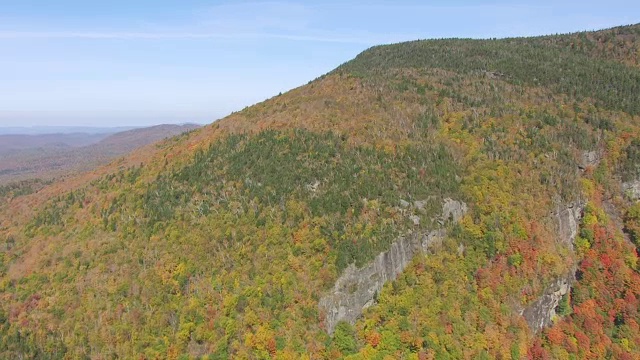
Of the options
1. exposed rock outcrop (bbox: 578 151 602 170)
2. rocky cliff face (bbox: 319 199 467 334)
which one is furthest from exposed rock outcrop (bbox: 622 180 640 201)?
rocky cliff face (bbox: 319 199 467 334)

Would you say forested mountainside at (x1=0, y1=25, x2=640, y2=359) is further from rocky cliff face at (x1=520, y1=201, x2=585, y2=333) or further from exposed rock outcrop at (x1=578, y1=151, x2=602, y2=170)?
exposed rock outcrop at (x1=578, y1=151, x2=602, y2=170)

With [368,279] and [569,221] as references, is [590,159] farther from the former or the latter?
[368,279]

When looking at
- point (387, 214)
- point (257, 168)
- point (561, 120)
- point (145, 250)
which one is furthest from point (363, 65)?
point (145, 250)

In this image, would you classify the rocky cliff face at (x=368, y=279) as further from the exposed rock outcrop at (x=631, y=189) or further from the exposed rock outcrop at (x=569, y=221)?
the exposed rock outcrop at (x=631, y=189)

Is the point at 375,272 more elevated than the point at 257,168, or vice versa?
the point at 257,168

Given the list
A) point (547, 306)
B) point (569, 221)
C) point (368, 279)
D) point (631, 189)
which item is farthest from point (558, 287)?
point (368, 279)

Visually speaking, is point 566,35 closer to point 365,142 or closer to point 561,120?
point 561,120

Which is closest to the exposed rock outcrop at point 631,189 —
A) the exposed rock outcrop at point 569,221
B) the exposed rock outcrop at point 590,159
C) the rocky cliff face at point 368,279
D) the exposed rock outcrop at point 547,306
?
the exposed rock outcrop at point 590,159
